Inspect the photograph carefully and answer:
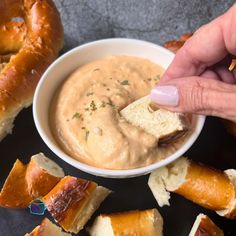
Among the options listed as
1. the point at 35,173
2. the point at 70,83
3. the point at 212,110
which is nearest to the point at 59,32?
the point at 70,83

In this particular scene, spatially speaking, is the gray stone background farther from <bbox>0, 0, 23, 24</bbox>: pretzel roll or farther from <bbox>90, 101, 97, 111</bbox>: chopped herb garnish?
<bbox>90, 101, 97, 111</bbox>: chopped herb garnish

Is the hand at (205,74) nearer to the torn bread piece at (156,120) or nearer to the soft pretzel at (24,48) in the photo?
the torn bread piece at (156,120)

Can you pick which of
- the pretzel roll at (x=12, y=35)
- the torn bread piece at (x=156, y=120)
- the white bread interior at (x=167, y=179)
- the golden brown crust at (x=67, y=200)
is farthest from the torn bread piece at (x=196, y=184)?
the pretzel roll at (x=12, y=35)

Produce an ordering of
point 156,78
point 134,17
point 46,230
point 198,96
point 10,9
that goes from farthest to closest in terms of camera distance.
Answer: point 134,17 < point 10,9 < point 156,78 < point 46,230 < point 198,96

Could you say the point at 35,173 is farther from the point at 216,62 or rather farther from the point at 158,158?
the point at 216,62

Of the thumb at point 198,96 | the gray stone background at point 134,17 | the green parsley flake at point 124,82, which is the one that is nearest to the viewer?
the thumb at point 198,96

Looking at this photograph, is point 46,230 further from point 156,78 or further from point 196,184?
point 156,78

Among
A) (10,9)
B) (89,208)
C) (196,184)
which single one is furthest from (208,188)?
(10,9)
